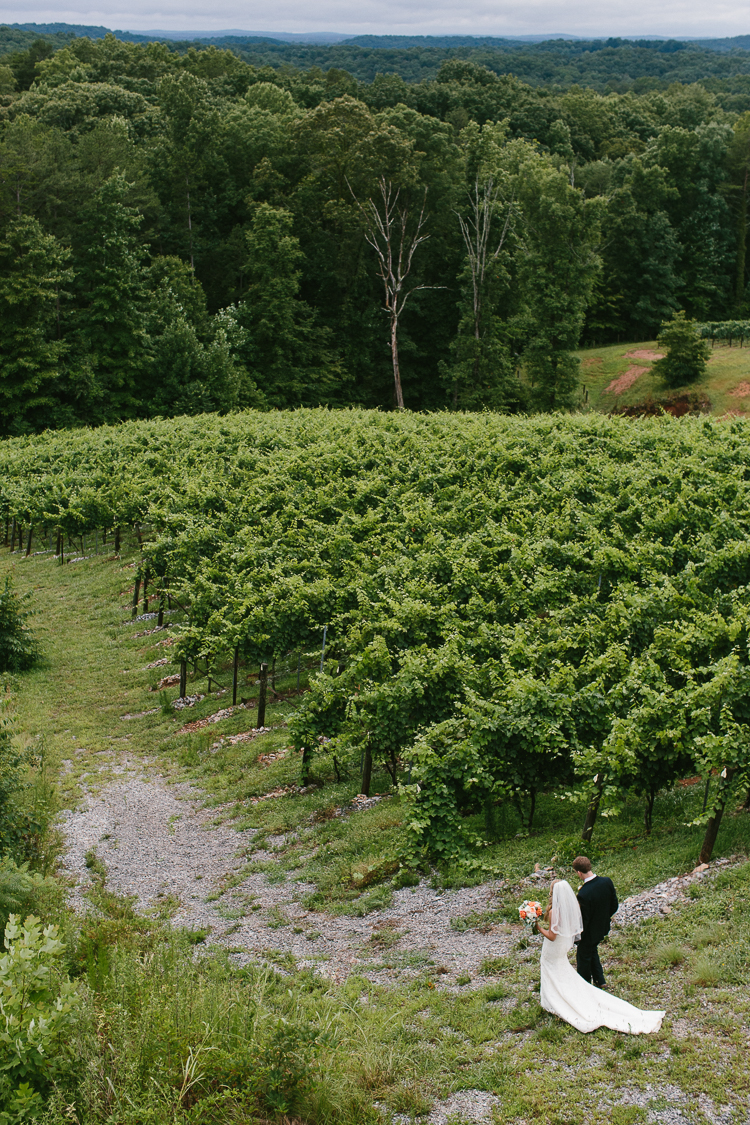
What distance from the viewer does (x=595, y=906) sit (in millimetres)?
8453

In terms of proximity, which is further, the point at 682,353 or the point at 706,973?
the point at 682,353

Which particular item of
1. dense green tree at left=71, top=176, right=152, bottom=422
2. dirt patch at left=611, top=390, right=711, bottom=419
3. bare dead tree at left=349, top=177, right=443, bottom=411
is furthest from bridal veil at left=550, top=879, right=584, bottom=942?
dense green tree at left=71, top=176, right=152, bottom=422

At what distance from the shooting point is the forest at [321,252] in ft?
198

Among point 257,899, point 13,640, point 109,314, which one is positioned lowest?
point 13,640

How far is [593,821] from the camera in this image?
465 inches

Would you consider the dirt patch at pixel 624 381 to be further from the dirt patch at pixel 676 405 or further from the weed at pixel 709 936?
the weed at pixel 709 936

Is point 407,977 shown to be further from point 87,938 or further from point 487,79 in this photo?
point 487,79

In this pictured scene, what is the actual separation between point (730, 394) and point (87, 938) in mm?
57564

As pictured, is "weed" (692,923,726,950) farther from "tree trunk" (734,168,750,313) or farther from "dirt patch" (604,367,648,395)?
"tree trunk" (734,168,750,313)

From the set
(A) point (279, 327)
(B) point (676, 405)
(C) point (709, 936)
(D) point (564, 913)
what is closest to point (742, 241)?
(B) point (676, 405)

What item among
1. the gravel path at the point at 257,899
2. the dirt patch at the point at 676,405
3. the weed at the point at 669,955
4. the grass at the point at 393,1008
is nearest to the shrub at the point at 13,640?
the gravel path at the point at 257,899

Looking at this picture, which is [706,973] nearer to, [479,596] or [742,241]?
[479,596]

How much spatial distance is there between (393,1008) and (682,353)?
58.3 m

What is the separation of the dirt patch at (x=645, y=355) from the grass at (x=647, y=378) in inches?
13.3
